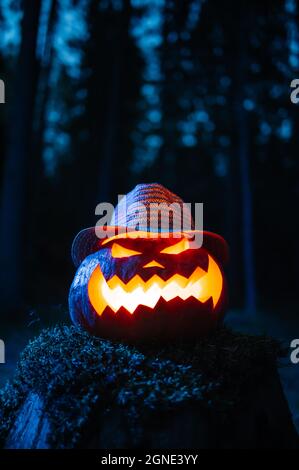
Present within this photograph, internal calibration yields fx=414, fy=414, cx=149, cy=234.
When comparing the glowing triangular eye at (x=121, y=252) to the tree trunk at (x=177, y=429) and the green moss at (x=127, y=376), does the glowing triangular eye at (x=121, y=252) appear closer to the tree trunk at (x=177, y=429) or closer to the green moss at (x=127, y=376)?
the green moss at (x=127, y=376)

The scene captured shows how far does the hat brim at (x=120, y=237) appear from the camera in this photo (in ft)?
12.2

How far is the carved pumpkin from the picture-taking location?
3.48 metres

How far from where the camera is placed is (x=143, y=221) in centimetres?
368

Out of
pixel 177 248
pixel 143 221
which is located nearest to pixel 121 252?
pixel 143 221

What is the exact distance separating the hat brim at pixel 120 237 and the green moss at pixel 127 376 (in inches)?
31.8

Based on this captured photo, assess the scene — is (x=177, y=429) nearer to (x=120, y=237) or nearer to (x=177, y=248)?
(x=177, y=248)

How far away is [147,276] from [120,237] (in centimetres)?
49

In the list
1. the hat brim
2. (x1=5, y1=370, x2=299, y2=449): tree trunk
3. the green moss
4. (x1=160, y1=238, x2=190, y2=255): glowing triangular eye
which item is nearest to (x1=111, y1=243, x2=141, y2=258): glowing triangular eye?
the hat brim

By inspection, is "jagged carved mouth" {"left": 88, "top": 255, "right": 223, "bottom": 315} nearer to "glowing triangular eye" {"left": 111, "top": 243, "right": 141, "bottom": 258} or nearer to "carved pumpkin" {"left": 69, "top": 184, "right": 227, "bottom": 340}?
"carved pumpkin" {"left": 69, "top": 184, "right": 227, "bottom": 340}

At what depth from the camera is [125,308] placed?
11.5 ft

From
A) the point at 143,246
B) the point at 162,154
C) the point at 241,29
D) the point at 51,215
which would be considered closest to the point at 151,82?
the point at 162,154

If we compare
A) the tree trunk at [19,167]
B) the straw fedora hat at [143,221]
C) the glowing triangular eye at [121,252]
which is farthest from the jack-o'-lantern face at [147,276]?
the tree trunk at [19,167]

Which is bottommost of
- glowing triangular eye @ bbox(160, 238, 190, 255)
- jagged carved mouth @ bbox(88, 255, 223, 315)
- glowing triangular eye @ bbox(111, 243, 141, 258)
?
jagged carved mouth @ bbox(88, 255, 223, 315)

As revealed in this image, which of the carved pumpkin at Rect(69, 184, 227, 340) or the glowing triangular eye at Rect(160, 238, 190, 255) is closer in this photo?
the carved pumpkin at Rect(69, 184, 227, 340)
